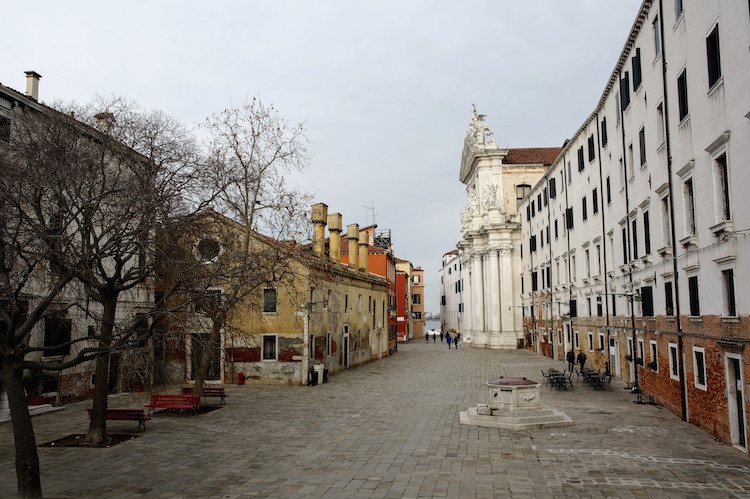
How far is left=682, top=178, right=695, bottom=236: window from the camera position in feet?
53.0

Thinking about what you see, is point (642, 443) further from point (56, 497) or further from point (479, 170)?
point (479, 170)

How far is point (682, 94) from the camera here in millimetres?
16250

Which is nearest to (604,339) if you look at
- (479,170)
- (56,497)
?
(56,497)

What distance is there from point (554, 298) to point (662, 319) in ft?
77.3

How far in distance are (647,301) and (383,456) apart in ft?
41.0

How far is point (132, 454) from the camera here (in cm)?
1363

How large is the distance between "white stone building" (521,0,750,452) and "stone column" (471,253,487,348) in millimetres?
28132

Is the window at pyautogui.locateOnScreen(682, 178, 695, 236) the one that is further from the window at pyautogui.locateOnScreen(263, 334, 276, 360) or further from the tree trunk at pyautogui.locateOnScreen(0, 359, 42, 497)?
the window at pyautogui.locateOnScreen(263, 334, 276, 360)

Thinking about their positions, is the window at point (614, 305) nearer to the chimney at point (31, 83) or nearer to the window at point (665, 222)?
the window at point (665, 222)

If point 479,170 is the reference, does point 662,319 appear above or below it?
below

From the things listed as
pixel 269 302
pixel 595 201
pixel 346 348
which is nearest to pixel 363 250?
pixel 346 348

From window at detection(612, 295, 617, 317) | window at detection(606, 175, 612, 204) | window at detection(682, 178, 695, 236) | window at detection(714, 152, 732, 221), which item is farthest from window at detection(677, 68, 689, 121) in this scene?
window at detection(612, 295, 617, 317)

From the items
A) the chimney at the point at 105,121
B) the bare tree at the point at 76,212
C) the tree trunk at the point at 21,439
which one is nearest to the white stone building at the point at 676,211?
the bare tree at the point at 76,212

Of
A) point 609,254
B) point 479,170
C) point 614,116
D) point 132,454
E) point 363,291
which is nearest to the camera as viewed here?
point 132,454
